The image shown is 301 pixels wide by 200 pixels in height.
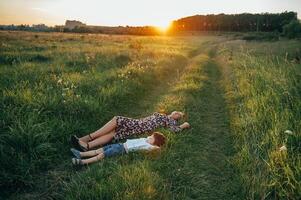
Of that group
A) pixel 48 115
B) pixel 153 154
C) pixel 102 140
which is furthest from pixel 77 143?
pixel 153 154

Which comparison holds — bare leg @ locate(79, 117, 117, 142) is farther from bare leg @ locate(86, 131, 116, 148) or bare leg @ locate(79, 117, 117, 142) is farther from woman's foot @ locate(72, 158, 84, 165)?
woman's foot @ locate(72, 158, 84, 165)

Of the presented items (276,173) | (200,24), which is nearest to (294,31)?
(276,173)

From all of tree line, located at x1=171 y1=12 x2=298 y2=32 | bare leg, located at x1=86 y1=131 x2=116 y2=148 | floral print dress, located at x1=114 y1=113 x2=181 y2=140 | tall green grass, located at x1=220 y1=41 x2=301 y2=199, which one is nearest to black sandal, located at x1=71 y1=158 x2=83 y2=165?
bare leg, located at x1=86 y1=131 x2=116 y2=148

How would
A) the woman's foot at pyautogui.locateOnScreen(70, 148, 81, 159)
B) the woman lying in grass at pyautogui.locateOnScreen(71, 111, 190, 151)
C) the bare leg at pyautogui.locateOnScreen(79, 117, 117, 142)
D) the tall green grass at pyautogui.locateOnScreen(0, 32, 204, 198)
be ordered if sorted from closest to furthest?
the tall green grass at pyautogui.locateOnScreen(0, 32, 204, 198)
the woman's foot at pyautogui.locateOnScreen(70, 148, 81, 159)
the woman lying in grass at pyautogui.locateOnScreen(71, 111, 190, 151)
the bare leg at pyautogui.locateOnScreen(79, 117, 117, 142)

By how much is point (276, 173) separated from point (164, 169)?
1.95 m

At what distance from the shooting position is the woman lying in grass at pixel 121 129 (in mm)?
7167

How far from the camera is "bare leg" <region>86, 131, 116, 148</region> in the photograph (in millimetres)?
7209

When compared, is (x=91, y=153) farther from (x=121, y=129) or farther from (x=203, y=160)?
(x=203, y=160)

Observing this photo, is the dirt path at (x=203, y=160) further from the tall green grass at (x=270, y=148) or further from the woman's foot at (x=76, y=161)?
the woman's foot at (x=76, y=161)

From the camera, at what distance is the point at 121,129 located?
308 inches

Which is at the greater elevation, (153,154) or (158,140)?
(158,140)

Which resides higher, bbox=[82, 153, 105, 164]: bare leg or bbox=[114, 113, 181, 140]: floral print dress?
bbox=[114, 113, 181, 140]: floral print dress

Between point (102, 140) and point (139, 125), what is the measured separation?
1.14 m

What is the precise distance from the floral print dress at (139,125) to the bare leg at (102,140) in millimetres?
127
